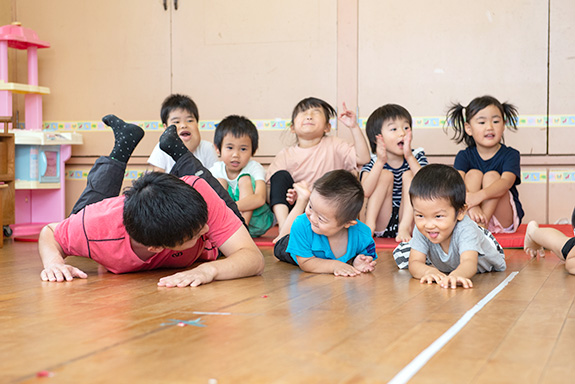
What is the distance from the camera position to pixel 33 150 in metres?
3.83

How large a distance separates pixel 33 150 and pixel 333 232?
2.42 metres

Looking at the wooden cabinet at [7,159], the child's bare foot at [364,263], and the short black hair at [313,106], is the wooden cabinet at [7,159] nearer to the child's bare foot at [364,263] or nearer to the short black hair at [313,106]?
the short black hair at [313,106]

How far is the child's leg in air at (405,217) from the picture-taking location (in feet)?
9.34

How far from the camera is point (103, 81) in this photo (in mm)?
4297

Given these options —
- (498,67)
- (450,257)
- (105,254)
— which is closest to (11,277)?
(105,254)

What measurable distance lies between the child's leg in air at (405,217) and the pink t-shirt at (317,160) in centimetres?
36

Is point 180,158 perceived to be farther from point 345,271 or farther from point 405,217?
point 405,217

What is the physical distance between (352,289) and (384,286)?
107 millimetres

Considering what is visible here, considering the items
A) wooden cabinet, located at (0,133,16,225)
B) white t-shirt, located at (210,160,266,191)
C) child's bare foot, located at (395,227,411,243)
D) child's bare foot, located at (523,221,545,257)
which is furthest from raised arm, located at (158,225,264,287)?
wooden cabinet, located at (0,133,16,225)

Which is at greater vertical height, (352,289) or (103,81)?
(103,81)

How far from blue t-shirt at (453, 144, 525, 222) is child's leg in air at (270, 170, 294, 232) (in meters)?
0.89

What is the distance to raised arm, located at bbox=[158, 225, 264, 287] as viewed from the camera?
5.95 ft

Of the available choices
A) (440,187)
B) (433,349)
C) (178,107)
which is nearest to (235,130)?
(178,107)

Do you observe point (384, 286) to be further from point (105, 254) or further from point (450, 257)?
point (105, 254)
